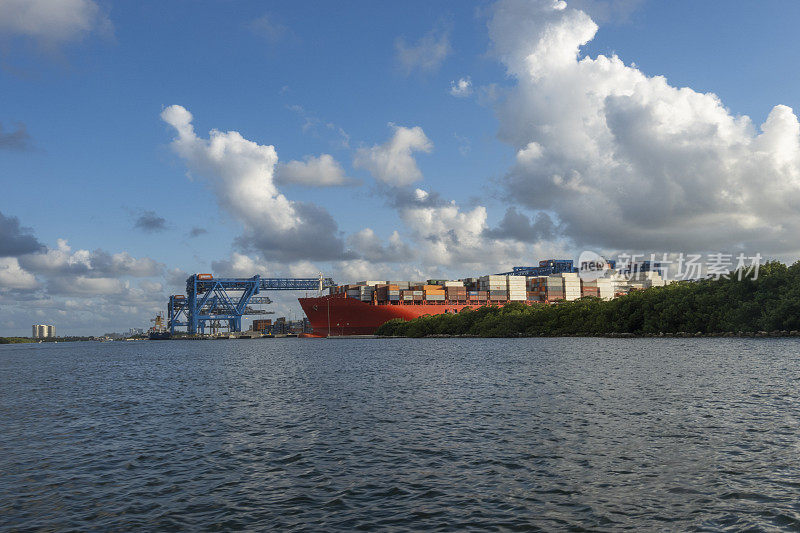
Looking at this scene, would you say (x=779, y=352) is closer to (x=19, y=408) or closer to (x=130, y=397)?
(x=130, y=397)

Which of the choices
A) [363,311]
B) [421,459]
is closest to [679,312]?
[421,459]

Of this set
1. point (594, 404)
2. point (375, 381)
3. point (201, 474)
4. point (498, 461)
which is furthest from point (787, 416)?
point (375, 381)

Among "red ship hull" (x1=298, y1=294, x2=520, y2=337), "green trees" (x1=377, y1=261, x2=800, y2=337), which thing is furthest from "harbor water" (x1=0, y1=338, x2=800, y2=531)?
"red ship hull" (x1=298, y1=294, x2=520, y2=337)

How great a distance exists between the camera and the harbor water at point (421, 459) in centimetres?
1352

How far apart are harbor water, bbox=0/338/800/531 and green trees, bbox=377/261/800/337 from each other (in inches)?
2746

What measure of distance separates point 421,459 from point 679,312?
10977 cm

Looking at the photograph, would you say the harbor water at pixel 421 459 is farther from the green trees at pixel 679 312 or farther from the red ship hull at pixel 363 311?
the red ship hull at pixel 363 311

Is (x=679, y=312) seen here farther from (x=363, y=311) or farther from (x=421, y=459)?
(x=363, y=311)

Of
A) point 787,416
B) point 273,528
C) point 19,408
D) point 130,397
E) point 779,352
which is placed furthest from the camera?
point 779,352

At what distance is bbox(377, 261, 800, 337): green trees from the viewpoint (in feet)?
314

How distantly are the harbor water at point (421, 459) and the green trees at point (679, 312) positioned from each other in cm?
6975

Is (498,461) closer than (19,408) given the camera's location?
Yes

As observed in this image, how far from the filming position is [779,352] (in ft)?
196

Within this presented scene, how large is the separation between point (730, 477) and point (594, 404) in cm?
1370
